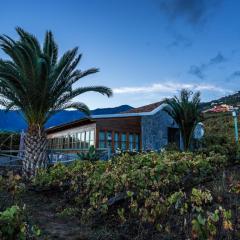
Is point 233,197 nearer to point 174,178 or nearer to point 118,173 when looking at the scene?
point 174,178

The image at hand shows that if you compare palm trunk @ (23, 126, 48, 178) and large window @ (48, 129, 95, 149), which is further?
large window @ (48, 129, 95, 149)

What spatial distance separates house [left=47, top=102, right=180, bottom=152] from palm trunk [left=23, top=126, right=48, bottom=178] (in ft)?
22.8

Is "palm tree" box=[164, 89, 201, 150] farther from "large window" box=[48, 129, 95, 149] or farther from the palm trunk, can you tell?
the palm trunk

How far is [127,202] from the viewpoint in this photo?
23.9 feet

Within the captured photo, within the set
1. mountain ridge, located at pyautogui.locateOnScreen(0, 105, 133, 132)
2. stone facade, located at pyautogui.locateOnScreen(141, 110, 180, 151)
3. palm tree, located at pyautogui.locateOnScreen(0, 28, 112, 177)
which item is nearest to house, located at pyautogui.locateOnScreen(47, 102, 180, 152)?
stone facade, located at pyautogui.locateOnScreen(141, 110, 180, 151)

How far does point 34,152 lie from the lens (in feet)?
44.7

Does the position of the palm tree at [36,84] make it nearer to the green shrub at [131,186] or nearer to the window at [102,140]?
the green shrub at [131,186]

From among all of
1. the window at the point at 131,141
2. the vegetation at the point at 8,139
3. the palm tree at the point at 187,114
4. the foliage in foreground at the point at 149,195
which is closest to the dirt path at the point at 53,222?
the foliage in foreground at the point at 149,195

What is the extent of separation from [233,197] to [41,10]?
8.93m

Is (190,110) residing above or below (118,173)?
above

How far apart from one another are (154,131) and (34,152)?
39.3 feet

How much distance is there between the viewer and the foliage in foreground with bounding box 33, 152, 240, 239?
5457 millimetres

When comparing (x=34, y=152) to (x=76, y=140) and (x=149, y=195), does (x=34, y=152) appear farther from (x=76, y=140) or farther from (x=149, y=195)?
(x=76, y=140)

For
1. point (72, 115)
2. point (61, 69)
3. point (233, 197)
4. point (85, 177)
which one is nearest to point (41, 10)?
point (61, 69)
